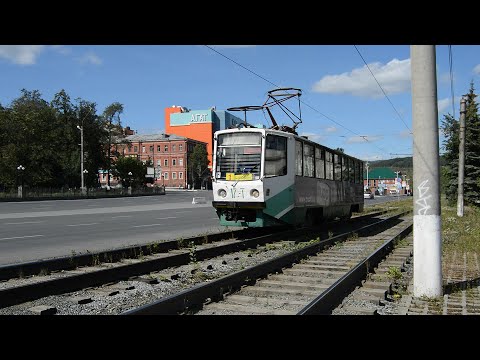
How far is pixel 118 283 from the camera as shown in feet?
27.6

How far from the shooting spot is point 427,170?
697cm

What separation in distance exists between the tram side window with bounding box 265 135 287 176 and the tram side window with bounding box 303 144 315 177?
1531 millimetres

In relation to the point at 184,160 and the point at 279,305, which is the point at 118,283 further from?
the point at 184,160

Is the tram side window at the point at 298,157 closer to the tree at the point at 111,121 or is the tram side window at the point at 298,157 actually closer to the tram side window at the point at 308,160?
the tram side window at the point at 308,160

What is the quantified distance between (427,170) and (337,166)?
13073 millimetres

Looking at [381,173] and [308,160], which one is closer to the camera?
[308,160]

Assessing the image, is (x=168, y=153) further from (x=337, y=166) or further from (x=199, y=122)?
(x=337, y=166)

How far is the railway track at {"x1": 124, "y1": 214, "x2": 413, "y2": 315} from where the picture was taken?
6312 millimetres

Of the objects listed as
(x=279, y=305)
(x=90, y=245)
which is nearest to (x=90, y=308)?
(x=279, y=305)

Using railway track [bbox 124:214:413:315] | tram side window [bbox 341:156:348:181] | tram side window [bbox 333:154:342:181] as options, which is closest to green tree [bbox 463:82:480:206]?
tram side window [bbox 341:156:348:181]

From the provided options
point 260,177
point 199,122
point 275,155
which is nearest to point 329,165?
point 275,155

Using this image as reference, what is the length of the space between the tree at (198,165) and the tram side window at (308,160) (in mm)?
94789

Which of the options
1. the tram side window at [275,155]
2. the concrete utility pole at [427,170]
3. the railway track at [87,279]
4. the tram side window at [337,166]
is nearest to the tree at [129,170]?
the tram side window at [337,166]

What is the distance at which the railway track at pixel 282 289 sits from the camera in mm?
6312
